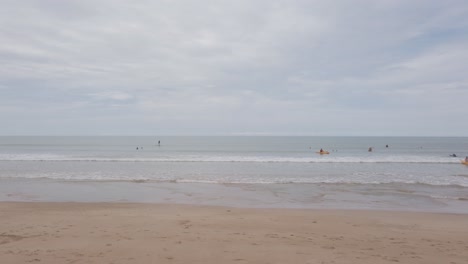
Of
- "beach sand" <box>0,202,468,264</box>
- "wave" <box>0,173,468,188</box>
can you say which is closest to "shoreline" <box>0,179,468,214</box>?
"wave" <box>0,173,468,188</box>

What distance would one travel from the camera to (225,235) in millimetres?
8109

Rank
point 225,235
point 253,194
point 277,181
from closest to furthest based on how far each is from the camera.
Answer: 1. point 225,235
2. point 253,194
3. point 277,181

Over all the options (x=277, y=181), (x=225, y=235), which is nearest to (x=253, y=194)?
(x=277, y=181)

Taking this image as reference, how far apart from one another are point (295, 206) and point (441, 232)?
507cm

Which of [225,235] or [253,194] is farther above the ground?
[225,235]

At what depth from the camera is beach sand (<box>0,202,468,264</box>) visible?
6.47 m

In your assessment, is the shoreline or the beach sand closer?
the beach sand

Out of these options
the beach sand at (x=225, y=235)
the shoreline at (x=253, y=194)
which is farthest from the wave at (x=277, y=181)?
the beach sand at (x=225, y=235)

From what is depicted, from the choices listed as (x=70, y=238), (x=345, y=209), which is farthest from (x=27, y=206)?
(x=345, y=209)

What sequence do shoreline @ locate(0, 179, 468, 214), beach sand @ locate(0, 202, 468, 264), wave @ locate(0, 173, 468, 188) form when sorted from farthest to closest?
wave @ locate(0, 173, 468, 188) → shoreline @ locate(0, 179, 468, 214) → beach sand @ locate(0, 202, 468, 264)

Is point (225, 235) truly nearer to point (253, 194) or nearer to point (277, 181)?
point (253, 194)

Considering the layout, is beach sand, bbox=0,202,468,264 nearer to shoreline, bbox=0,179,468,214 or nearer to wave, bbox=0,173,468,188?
shoreline, bbox=0,179,468,214

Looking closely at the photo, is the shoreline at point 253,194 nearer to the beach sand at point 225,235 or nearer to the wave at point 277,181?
the wave at point 277,181

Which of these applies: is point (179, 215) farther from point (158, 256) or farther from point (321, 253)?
A: point (321, 253)
